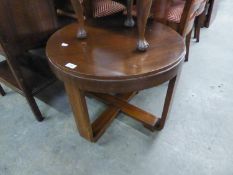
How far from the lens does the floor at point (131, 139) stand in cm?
110

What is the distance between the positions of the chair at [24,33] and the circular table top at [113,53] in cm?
21

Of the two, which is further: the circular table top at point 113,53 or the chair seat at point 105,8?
the chair seat at point 105,8

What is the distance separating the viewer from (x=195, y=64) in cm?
185

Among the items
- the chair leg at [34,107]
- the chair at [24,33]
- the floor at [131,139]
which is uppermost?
the chair at [24,33]

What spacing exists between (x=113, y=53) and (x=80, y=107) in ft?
1.07

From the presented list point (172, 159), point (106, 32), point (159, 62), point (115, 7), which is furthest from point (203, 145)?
point (115, 7)

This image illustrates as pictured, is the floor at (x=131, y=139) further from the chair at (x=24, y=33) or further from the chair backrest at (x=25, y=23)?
the chair backrest at (x=25, y=23)

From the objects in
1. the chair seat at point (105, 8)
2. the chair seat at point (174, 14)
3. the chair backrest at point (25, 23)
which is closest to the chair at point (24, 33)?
the chair backrest at point (25, 23)

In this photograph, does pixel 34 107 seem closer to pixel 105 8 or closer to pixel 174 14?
pixel 105 8

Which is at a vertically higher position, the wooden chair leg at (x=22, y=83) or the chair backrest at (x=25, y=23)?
the chair backrest at (x=25, y=23)

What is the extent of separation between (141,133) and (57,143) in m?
0.52

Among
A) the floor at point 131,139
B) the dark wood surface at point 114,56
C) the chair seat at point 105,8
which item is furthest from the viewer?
the chair seat at point 105,8

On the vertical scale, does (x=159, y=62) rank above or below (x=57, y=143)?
above

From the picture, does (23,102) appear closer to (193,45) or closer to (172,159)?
(172,159)
